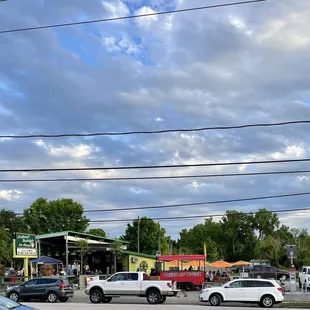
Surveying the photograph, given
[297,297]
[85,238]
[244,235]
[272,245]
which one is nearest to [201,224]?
[244,235]

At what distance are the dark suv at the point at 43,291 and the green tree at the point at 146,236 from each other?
204 ft

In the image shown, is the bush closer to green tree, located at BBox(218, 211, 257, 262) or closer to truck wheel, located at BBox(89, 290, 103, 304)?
truck wheel, located at BBox(89, 290, 103, 304)

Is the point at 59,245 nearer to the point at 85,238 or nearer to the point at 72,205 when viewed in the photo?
the point at 85,238

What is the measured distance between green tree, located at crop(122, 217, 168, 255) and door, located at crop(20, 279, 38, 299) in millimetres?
62312

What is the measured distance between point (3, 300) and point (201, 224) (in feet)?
386

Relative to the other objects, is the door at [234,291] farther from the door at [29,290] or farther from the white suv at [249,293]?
the door at [29,290]

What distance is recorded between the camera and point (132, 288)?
28281 mm

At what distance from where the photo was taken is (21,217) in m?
94.0

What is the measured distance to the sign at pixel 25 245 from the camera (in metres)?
39.2

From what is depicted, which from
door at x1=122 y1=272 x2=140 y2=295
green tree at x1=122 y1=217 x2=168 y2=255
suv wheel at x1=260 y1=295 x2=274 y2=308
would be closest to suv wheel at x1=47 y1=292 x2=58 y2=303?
door at x1=122 y1=272 x2=140 y2=295

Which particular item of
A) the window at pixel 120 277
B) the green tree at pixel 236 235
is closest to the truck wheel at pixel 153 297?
the window at pixel 120 277

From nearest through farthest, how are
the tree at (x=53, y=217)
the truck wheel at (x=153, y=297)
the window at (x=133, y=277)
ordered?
1. the truck wheel at (x=153, y=297)
2. the window at (x=133, y=277)
3. the tree at (x=53, y=217)

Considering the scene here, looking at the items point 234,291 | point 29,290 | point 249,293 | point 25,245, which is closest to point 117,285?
point 29,290

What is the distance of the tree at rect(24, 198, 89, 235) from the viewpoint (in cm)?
8625
